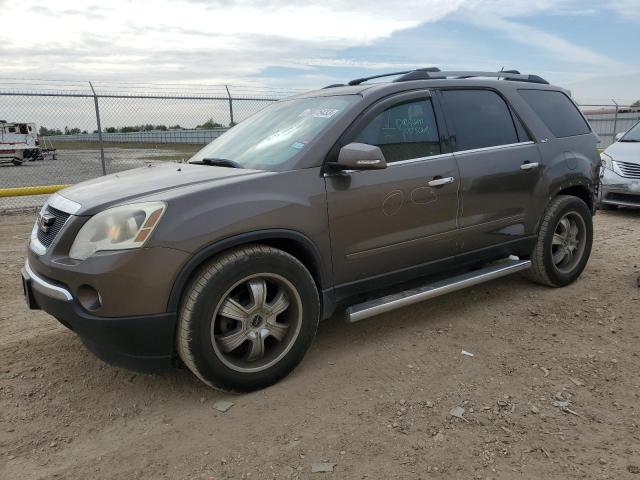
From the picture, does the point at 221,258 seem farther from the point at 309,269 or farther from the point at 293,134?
the point at 293,134

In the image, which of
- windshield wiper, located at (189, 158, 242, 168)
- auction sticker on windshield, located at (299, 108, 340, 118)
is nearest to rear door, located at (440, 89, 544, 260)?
auction sticker on windshield, located at (299, 108, 340, 118)

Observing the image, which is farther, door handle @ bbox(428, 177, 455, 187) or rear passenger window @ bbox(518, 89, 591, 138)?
rear passenger window @ bbox(518, 89, 591, 138)

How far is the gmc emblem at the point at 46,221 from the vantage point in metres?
3.06

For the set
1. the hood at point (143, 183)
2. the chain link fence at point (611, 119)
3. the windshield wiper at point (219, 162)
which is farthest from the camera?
the chain link fence at point (611, 119)

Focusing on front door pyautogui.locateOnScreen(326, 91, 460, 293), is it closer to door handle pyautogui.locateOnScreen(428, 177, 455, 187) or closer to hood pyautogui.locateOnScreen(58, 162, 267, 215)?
door handle pyautogui.locateOnScreen(428, 177, 455, 187)

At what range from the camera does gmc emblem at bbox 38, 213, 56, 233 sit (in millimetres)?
3064

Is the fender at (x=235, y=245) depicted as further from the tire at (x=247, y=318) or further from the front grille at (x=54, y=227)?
the front grille at (x=54, y=227)

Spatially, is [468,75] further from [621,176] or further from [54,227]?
[621,176]

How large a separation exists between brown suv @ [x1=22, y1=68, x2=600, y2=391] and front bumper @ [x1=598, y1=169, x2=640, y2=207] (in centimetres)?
423

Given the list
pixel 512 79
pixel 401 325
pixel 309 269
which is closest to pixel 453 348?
pixel 401 325

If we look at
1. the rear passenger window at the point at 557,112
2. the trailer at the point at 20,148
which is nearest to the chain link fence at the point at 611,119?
the rear passenger window at the point at 557,112

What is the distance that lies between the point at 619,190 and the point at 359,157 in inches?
270

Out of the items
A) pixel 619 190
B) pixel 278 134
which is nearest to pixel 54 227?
pixel 278 134

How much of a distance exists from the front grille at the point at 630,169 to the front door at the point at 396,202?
19.3ft
